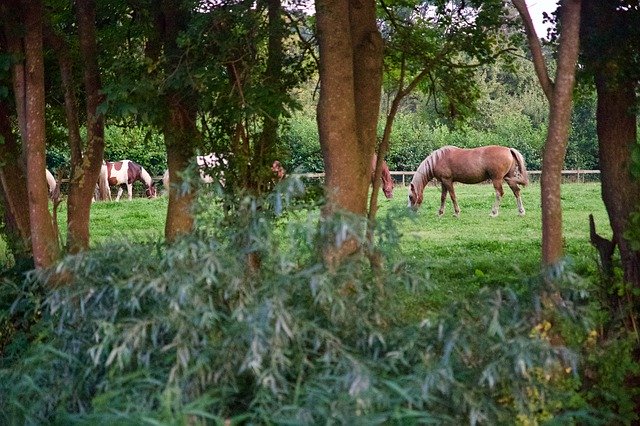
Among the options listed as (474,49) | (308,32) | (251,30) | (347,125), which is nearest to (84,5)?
(251,30)

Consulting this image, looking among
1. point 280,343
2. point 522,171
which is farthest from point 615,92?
point 522,171

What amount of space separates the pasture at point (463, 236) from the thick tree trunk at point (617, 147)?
37 centimetres

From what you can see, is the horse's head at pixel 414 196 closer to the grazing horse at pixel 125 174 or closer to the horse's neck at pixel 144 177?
the grazing horse at pixel 125 174

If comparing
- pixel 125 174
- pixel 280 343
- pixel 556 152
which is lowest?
pixel 280 343

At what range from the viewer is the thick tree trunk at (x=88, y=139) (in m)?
8.13

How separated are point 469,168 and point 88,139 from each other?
17255 millimetres

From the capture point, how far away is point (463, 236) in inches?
628

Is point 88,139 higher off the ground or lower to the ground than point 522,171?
higher

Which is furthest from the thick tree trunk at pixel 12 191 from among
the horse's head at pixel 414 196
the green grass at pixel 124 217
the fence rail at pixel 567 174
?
the fence rail at pixel 567 174

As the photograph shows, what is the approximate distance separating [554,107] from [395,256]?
1397 millimetres

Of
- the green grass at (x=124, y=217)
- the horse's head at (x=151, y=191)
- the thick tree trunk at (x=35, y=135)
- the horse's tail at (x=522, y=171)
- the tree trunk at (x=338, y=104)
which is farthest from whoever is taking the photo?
the horse's head at (x=151, y=191)

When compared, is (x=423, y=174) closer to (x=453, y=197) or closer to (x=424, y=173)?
(x=424, y=173)

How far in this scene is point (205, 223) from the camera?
4.75m

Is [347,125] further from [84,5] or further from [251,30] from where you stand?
[84,5]
